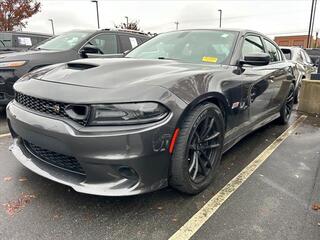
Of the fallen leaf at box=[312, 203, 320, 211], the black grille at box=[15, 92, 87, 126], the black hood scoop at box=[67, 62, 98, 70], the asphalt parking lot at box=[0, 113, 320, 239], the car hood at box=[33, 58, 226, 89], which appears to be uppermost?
the black hood scoop at box=[67, 62, 98, 70]

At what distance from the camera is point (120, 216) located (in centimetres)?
240

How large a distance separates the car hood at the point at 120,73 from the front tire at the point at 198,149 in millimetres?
372

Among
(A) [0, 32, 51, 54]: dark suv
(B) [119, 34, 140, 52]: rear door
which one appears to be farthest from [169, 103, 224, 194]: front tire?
(A) [0, 32, 51, 54]: dark suv

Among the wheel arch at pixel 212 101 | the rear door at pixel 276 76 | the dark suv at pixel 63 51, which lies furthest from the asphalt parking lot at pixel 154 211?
the dark suv at pixel 63 51

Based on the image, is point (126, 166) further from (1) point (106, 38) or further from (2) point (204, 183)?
(1) point (106, 38)

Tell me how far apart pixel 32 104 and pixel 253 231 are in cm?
200

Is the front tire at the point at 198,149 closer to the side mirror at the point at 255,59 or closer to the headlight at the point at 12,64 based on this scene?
the side mirror at the point at 255,59

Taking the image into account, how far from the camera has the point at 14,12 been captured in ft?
63.7

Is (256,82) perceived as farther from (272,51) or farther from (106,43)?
(106,43)

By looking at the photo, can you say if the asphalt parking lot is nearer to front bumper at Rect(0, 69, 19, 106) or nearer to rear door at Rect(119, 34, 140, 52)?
front bumper at Rect(0, 69, 19, 106)

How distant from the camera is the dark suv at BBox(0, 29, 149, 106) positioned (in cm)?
488

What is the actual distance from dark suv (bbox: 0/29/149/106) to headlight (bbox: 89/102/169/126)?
2.09m

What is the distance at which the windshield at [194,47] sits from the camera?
11.0 ft

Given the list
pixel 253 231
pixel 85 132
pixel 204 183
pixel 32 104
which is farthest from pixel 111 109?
pixel 253 231
